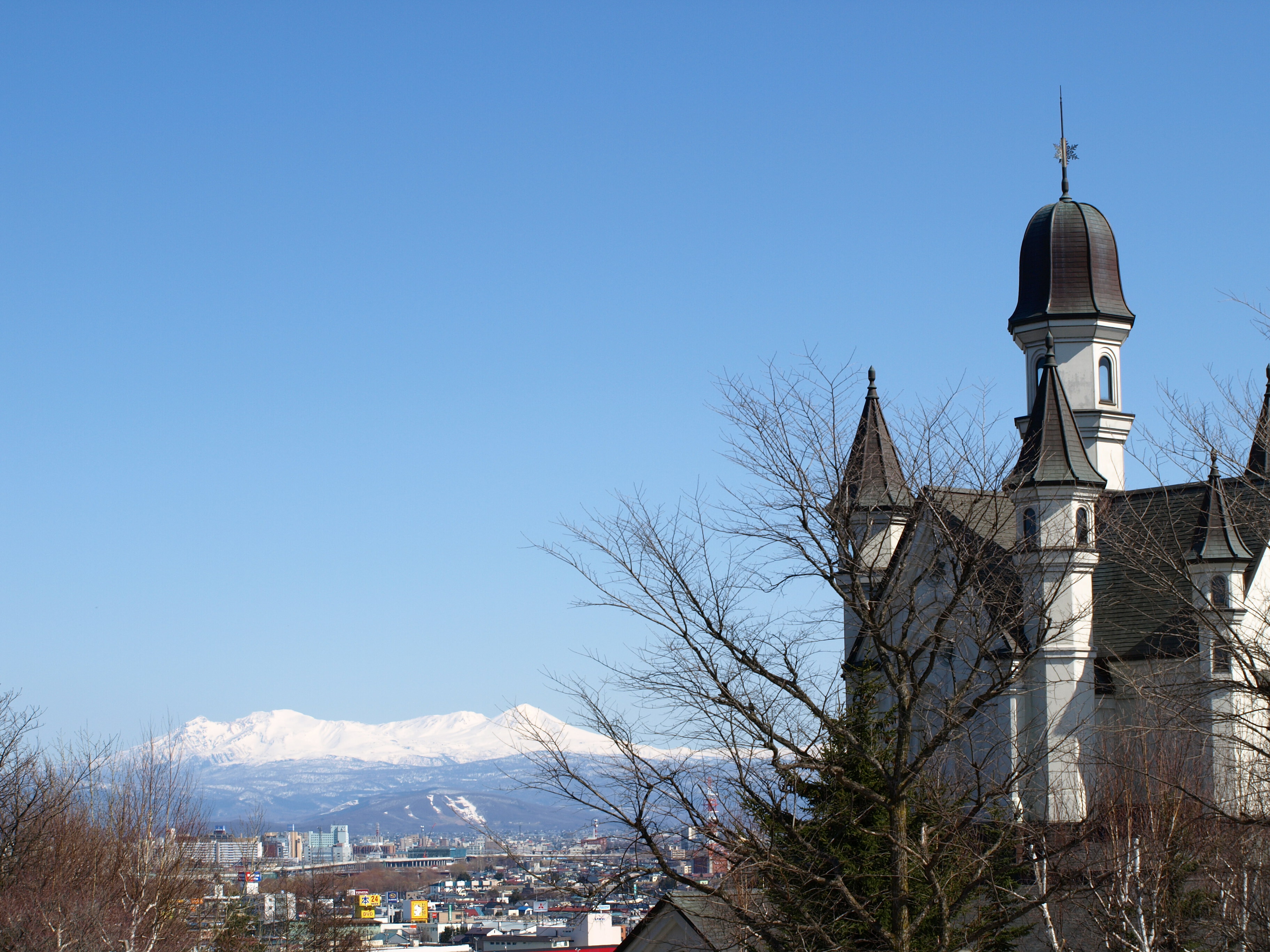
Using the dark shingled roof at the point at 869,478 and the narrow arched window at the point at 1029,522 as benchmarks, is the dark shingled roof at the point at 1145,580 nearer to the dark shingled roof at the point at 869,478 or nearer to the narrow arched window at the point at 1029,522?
the narrow arched window at the point at 1029,522

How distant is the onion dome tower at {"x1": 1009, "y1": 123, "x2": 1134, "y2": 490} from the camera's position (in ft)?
167

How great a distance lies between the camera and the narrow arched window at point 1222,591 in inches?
1555

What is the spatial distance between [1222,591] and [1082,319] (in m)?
13.5

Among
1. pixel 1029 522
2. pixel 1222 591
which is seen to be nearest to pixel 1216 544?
pixel 1222 591

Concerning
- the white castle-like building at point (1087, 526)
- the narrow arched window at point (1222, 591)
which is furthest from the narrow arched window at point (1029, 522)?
the narrow arched window at point (1222, 591)

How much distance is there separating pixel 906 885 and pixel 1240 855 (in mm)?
7971

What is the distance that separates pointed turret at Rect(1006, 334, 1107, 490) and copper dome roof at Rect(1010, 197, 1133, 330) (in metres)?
8.16

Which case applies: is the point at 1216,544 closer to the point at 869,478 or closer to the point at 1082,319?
the point at 1082,319

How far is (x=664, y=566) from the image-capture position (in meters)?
17.9

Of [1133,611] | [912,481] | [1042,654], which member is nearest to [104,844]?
[1042,654]

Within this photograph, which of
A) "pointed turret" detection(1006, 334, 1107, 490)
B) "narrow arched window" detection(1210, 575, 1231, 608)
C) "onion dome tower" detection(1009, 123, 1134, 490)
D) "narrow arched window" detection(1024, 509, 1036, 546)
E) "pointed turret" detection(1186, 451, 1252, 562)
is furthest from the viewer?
"onion dome tower" detection(1009, 123, 1134, 490)

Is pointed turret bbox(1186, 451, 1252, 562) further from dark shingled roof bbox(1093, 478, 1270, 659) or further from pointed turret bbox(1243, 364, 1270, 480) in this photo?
pointed turret bbox(1243, 364, 1270, 480)

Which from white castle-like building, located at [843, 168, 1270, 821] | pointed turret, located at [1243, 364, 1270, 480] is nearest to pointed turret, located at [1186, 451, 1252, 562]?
white castle-like building, located at [843, 168, 1270, 821]

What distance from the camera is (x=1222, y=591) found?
40.0 m
